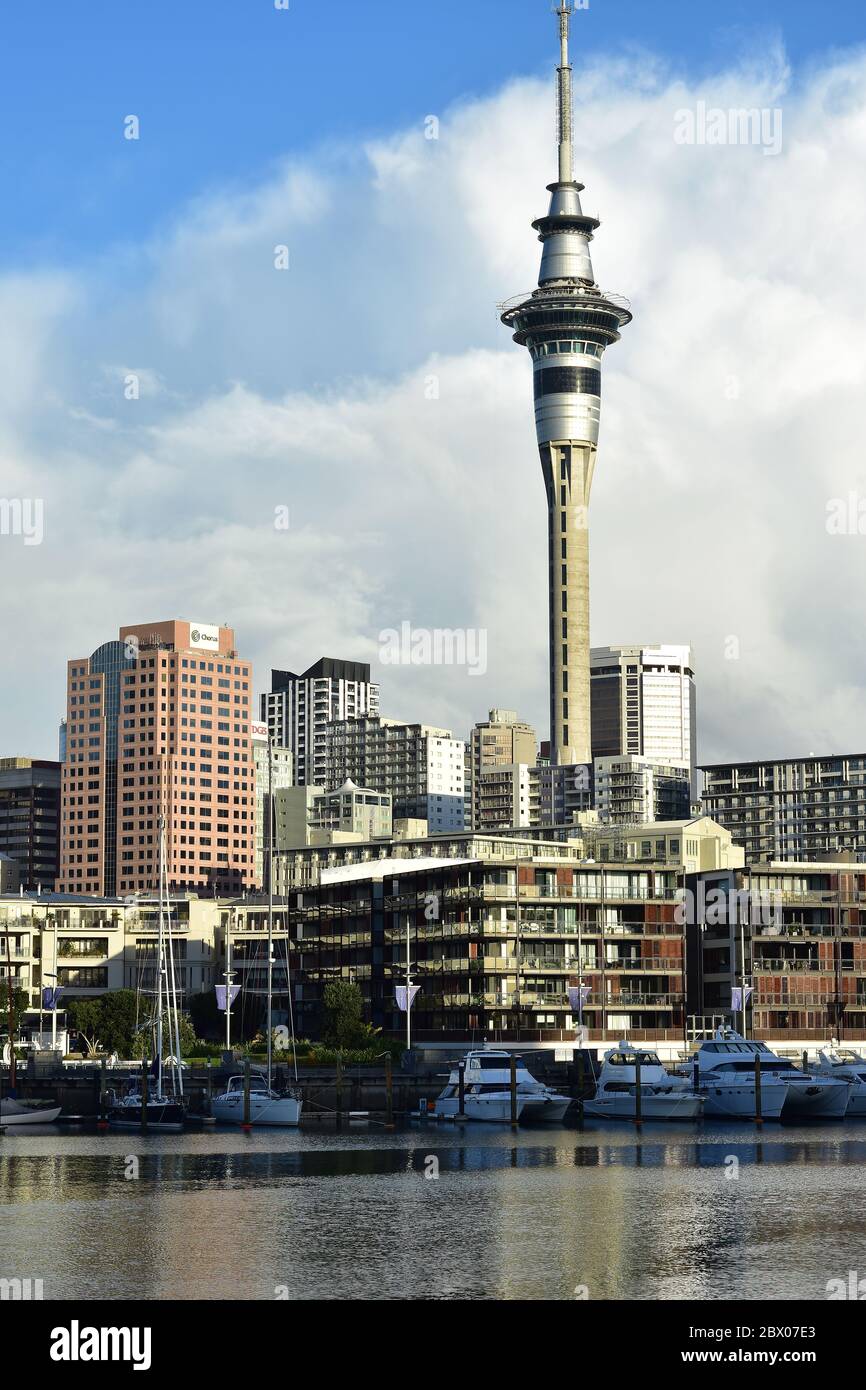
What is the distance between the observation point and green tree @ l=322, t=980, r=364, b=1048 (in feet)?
571

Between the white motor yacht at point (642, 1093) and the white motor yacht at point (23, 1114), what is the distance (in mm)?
39640

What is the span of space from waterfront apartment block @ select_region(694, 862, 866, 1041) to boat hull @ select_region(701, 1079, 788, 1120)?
44.0 m

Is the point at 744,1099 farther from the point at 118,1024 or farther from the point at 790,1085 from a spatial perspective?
the point at 118,1024

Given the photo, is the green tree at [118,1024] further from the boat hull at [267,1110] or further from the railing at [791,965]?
the railing at [791,965]

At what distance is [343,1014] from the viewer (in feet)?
579

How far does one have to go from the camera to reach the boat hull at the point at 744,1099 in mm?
135875

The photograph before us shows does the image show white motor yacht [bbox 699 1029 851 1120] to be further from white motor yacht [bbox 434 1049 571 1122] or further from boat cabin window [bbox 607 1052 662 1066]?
white motor yacht [bbox 434 1049 571 1122]

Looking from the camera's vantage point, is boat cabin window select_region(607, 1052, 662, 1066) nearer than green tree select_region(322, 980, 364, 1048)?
Yes

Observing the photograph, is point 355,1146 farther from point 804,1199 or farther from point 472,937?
point 472,937

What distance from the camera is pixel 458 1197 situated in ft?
284

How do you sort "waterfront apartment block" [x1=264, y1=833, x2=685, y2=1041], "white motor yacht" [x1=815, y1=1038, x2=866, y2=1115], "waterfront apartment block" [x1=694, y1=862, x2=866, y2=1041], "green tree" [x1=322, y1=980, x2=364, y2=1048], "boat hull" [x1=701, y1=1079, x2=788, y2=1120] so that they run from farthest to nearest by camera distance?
"waterfront apartment block" [x1=694, y1=862, x2=866, y2=1041] → "green tree" [x1=322, y1=980, x2=364, y2=1048] → "waterfront apartment block" [x1=264, y1=833, x2=685, y2=1041] → "white motor yacht" [x1=815, y1=1038, x2=866, y2=1115] → "boat hull" [x1=701, y1=1079, x2=788, y2=1120]

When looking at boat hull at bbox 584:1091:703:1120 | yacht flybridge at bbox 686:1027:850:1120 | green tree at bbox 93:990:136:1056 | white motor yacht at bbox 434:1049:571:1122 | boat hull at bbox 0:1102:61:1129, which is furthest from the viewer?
green tree at bbox 93:990:136:1056

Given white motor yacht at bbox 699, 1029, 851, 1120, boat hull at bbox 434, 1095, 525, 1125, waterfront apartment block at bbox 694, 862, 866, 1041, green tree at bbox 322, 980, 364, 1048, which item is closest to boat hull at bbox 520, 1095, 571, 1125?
boat hull at bbox 434, 1095, 525, 1125

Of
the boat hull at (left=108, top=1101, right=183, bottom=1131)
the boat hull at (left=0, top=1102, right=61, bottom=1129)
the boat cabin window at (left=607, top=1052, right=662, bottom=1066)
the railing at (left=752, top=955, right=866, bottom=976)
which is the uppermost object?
the railing at (left=752, top=955, right=866, bottom=976)
